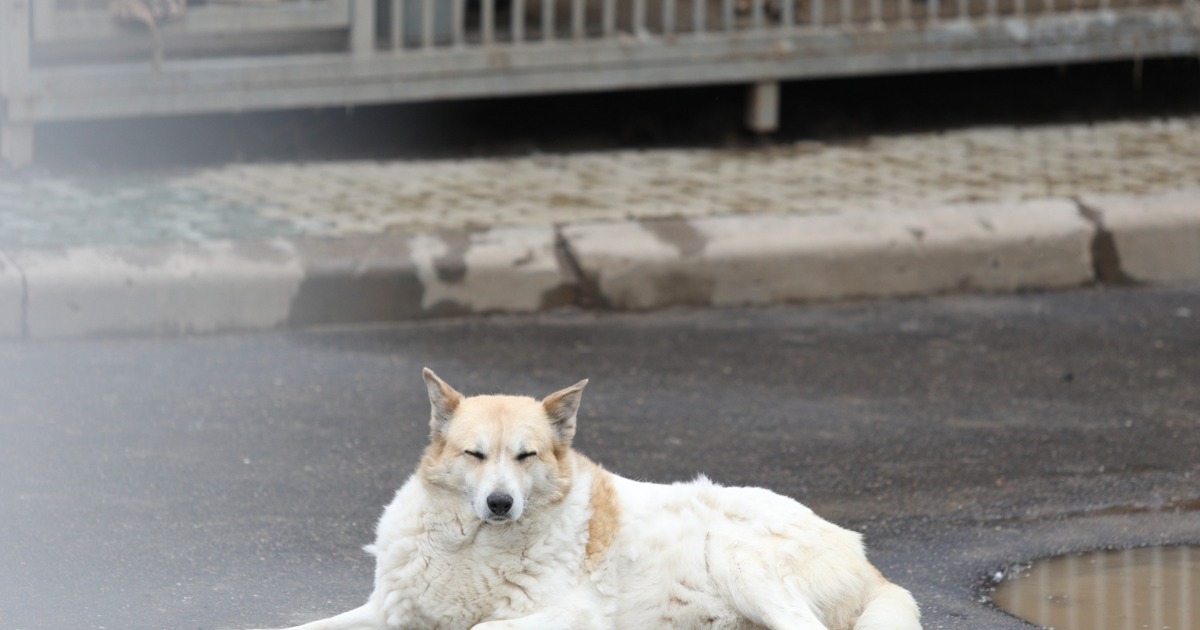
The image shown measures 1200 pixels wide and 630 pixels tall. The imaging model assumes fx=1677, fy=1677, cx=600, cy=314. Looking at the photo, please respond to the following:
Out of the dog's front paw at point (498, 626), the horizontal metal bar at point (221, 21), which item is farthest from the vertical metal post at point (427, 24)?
the dog's front paw at point (498, 626)

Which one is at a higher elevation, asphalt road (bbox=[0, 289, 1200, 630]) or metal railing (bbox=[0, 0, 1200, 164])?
metal railing (bbox=[0, 0, 1200, 164])

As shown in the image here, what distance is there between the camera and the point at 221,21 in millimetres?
8180

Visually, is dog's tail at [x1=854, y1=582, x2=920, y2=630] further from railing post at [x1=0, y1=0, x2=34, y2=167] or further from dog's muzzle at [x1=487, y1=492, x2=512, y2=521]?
railing post at [x1=0, y1=0, x2=34, y2=167]

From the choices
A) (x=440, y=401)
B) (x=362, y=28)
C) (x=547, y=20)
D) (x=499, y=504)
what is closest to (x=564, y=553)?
(x=499, y=504)

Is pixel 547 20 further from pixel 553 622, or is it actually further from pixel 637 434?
pixel 553 622

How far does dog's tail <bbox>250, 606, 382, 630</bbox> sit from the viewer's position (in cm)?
367

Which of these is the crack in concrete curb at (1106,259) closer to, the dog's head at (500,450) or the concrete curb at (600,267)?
the concrete curb at (600,267)

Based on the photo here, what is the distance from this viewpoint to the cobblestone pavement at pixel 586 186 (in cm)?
730

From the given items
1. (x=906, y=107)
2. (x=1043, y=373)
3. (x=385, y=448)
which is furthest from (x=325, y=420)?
(x=906, y=107)

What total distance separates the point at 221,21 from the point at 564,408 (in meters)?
4.96

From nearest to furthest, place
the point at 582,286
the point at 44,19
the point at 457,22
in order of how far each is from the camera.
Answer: the point at 582,286
the point at 44,19
the point at 457,22

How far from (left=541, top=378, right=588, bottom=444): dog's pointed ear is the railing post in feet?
16.1

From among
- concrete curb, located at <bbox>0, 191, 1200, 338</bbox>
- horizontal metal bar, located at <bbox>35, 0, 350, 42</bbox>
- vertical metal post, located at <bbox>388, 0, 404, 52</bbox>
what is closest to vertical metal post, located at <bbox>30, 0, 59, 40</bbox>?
horizontal metal bar, located at <bbox>35, 0, 350, 42</bbox>

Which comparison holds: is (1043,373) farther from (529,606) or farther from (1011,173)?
(529,606)
